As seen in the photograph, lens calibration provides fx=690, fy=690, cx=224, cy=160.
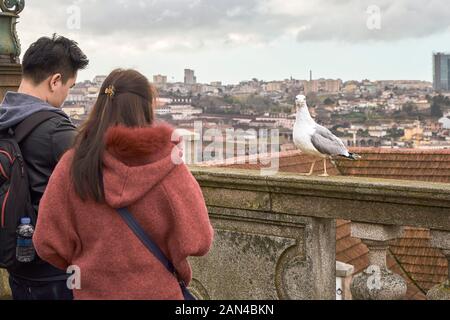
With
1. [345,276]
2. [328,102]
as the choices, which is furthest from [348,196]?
[345,276]

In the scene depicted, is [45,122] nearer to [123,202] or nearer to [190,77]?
[123,202]

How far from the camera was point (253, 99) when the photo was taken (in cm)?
557

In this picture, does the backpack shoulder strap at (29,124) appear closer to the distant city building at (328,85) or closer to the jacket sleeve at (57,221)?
the jacket sleeve at (57,221)

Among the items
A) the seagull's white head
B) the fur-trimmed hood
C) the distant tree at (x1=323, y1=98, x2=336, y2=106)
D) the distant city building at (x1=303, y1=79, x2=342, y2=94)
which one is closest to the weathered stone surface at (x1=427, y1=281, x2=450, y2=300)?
the seagull's white head

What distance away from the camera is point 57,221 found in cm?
242

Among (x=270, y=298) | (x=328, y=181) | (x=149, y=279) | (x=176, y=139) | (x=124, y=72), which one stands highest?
(x=124, y=72)

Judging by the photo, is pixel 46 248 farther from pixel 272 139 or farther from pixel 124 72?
pixel 272 139

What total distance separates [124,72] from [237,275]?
6.03 feet

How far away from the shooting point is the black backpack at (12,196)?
8.94 ft

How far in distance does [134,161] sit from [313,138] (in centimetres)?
150

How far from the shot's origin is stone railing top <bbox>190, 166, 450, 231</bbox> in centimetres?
327

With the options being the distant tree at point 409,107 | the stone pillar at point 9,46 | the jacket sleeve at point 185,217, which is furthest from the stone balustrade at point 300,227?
the distant tree at point 409,107
